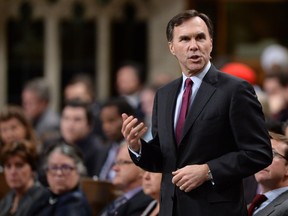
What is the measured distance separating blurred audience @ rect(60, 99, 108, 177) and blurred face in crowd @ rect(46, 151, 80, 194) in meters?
1.49

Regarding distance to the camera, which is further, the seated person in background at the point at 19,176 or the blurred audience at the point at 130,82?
the blurred audience at the point at 130,82

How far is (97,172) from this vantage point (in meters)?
7.06

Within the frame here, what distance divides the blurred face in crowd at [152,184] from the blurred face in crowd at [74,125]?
2.66 m

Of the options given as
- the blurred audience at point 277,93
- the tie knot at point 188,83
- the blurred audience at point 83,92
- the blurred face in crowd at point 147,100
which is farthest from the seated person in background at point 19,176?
the blurred audience at point 83,92

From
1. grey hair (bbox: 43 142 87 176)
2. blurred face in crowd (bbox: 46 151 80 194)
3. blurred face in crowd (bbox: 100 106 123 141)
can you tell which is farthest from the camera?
blurred face in crowd (bbox: 100 106 123 141)

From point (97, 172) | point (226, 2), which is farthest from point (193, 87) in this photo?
point (226, 2)

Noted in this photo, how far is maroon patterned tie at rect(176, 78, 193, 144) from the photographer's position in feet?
12.7

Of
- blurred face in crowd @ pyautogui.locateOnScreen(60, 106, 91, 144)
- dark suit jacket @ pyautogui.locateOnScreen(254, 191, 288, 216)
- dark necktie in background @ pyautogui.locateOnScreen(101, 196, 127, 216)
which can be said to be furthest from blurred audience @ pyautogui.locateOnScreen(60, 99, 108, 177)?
dark suit jacket @ pyautogui.locateOnScreen(254, 191, 288, 216)

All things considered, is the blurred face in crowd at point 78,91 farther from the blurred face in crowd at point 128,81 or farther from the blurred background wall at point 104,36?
the blurred background wall at point 104,36

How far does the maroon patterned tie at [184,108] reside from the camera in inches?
152

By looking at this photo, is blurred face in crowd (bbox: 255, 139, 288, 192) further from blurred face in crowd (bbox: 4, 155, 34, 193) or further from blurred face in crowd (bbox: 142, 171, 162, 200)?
blurred face in crowd (bbox: 4, 155, 34, 193)

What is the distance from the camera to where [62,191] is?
5.70m

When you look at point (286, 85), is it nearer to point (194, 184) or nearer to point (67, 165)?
point (67, 165)

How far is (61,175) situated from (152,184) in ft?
3.34
